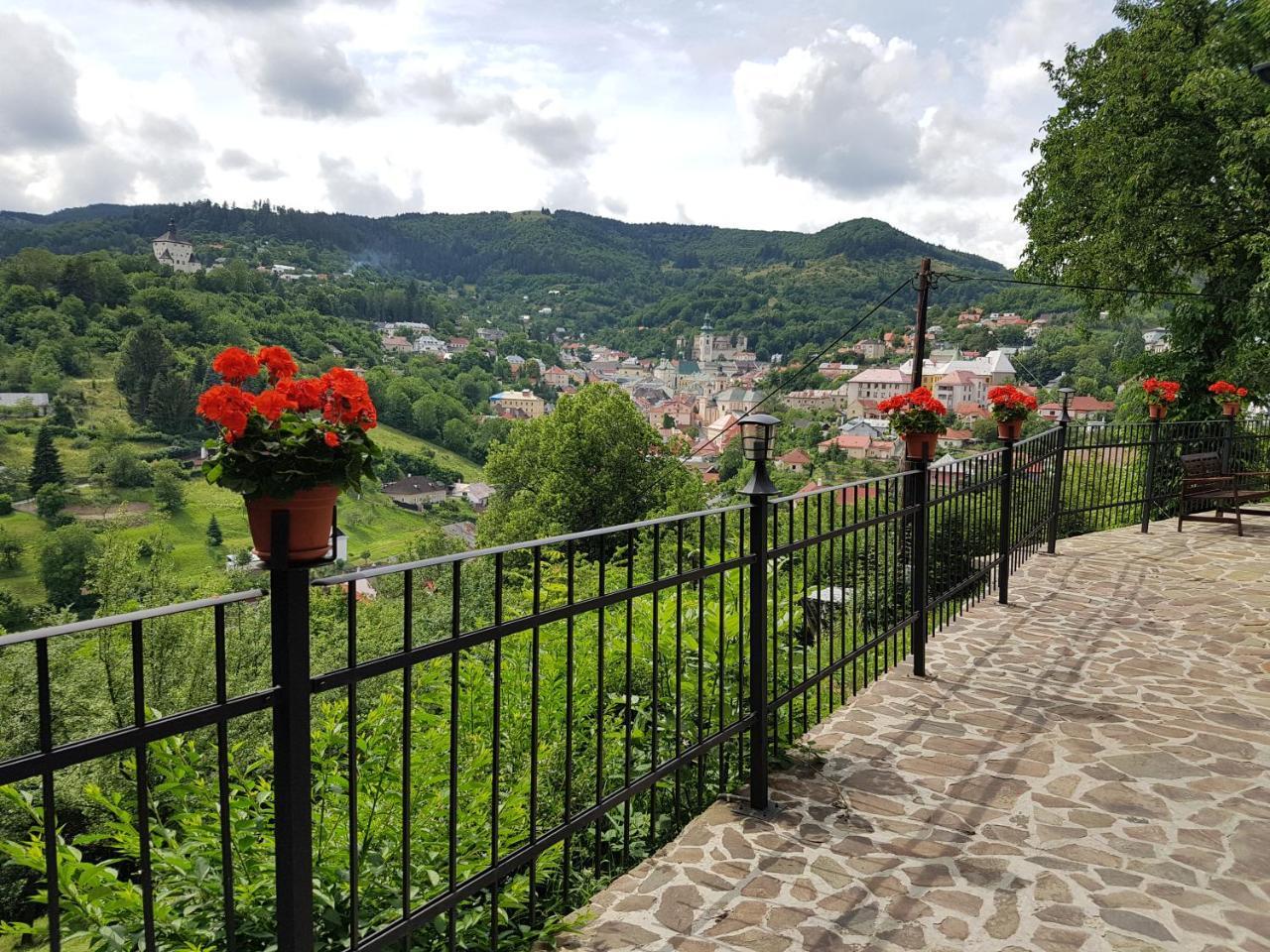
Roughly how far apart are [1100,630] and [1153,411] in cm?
519

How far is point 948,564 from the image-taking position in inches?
219

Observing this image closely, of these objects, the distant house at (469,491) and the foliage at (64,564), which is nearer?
the foliage at (64,564)

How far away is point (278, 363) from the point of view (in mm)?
1830

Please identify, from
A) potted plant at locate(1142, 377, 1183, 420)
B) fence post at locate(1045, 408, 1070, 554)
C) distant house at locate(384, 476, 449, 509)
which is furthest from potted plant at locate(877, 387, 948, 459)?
distant house at locate(384, 476, 449, 509)

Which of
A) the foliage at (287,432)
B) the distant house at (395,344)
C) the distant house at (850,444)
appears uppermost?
the distant house at (395,344)

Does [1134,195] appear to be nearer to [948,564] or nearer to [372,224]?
[948,564]

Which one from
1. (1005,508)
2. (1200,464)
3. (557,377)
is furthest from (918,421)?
(557,377)

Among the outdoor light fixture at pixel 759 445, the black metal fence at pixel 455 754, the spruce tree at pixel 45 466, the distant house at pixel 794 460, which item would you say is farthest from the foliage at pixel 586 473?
the spruce tree at pixel 45 466

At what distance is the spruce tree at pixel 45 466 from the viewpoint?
166 ft

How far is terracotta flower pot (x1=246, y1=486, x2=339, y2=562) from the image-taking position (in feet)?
5.38

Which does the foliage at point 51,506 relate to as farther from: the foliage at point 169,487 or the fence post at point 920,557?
the fence post at point 920,557

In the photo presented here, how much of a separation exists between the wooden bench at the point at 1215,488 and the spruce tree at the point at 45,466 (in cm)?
5868

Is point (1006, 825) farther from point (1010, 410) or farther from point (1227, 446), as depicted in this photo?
point (1227, 446)

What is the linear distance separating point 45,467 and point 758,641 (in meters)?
61.1
